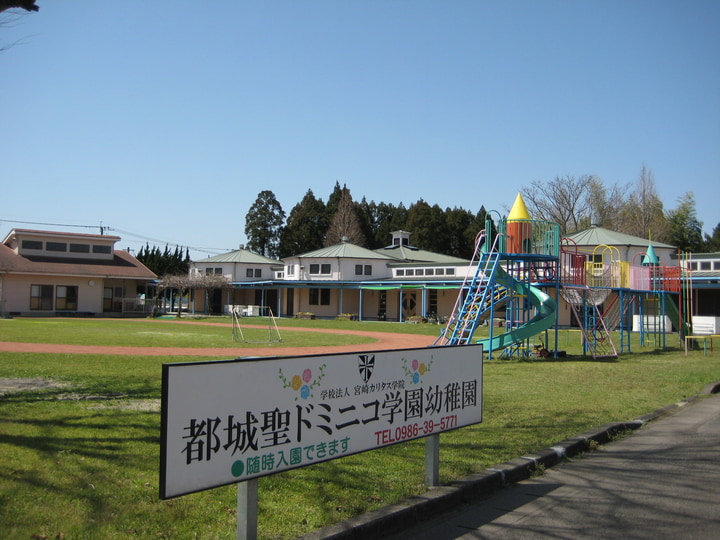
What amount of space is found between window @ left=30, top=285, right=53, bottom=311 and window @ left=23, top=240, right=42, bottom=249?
161 inches

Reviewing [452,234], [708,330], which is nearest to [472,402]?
[708,330]

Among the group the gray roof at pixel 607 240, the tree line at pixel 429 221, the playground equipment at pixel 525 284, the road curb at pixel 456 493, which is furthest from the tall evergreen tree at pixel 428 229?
the road curb at pixel 456 493

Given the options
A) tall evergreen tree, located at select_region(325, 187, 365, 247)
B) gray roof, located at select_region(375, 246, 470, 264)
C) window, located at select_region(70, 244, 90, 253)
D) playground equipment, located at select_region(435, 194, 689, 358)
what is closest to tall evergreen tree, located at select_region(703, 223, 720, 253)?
gray roof, located at select_region(375, 246, 470, 264)

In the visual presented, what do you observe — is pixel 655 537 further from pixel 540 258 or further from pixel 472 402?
pixel 540 258

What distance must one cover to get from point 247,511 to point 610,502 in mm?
3573

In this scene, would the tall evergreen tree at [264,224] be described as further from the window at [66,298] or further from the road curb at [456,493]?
the road curb at [456,493]

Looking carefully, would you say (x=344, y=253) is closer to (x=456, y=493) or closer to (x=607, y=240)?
(x=607, y=240)

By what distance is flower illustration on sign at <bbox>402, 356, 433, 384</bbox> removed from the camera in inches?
219

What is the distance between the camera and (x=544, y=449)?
7453 millimetres

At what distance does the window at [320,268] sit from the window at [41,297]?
19.9 m

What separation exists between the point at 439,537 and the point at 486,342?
1480 cm

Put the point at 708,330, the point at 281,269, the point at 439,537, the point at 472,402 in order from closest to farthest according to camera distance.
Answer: the point at 439,537, the point at 472,402, the point at 708,330, the point at 281,269

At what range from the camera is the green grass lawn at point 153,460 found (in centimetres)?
474

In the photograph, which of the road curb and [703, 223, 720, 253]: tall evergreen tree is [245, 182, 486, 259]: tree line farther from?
the road curb
